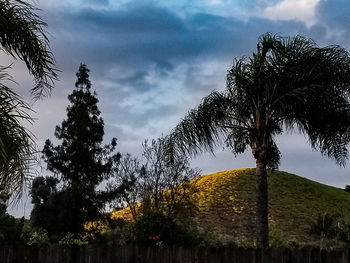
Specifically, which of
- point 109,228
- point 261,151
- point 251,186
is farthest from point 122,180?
point 251,186

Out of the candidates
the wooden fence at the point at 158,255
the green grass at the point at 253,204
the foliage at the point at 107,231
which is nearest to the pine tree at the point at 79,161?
the foliage at the point at 107,231

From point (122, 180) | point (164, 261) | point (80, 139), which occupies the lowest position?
point (164, 261)

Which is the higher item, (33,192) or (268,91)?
(268,91)

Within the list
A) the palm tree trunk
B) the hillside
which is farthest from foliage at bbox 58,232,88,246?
the palm tree trunk

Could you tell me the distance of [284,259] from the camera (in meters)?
9.86

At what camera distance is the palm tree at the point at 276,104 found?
23109 mm

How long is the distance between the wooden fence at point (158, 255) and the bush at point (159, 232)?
38.0ft

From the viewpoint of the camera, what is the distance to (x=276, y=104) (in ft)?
76.9

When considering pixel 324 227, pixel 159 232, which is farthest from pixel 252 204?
pixel 159 232

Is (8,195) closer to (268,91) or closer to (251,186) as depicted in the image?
(268,91)

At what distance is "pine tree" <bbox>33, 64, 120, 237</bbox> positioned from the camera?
29375 mm

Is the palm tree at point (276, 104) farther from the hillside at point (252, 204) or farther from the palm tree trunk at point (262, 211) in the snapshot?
the hillside at point (252, 204)

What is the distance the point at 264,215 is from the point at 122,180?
11.8 metres

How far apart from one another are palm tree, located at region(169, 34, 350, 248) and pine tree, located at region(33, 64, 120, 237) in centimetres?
806
